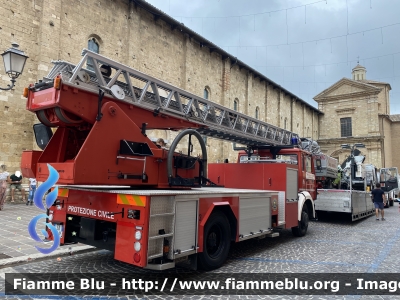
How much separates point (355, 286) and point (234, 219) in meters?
2.14

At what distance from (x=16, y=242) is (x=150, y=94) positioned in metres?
4.43

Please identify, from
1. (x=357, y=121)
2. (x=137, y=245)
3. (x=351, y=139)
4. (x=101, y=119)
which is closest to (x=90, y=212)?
(x=137, y=245)

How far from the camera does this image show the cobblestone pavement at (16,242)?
5.75 metres

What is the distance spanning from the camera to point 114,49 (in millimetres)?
16859

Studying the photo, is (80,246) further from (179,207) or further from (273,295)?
(273,295)

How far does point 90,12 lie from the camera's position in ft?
51.9

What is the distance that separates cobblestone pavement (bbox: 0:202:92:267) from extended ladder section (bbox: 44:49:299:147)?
11.0 feet

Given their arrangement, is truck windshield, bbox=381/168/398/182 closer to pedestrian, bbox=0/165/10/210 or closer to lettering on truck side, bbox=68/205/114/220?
pedestrian, bbox=0/165/10/210

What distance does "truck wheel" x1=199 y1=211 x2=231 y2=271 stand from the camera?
5.07 m

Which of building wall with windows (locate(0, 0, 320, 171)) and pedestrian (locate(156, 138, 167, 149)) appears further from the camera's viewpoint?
building wall with windows (locate(0, 0, 320, 171))

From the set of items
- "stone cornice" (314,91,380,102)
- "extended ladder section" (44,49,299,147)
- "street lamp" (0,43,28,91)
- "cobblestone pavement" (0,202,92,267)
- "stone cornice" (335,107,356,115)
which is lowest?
"cobblestone pavement" (0,202,92,267)

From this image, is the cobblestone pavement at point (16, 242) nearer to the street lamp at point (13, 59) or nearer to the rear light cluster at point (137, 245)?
the rear light cluster at point (137, 245)

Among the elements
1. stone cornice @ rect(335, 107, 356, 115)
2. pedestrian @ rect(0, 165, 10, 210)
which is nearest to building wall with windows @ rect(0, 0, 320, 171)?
pedestrian @ rect(0, 165, 10, 210)

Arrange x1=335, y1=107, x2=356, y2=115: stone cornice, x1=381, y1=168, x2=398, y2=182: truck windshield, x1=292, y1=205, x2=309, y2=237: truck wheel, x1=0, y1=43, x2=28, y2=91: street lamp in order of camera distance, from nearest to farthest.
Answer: x1=0, y1=43, x2=28, y2=91: street lamp → x1=292, y1=205, x2=309, y2=237: truck wheel → x1=381, y1=168, x2=398, y2=182: truck windshield → x1=335, y1=107, x2=356, y2=115: stone cornice
